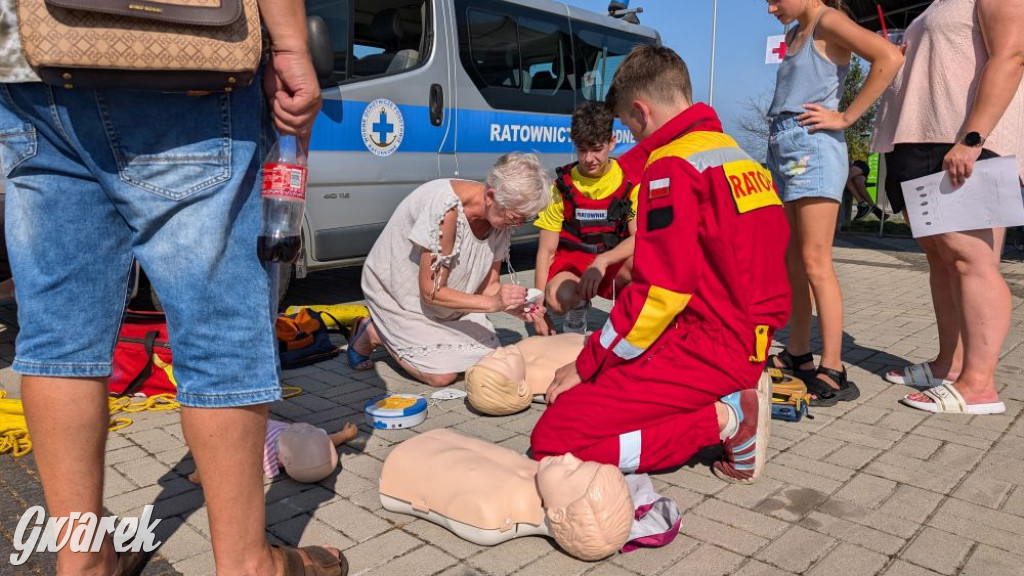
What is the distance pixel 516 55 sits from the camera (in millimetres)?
6555

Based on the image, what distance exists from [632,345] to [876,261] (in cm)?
734

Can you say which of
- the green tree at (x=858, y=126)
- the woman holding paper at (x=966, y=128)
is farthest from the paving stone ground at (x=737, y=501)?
the green tree at (x=858, y=126)

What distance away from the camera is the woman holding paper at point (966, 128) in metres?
3.02

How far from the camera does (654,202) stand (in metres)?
2.55

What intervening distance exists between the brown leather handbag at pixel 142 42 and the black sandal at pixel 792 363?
312cm

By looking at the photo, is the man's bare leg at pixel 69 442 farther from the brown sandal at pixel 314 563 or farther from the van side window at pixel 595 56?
the van side window at pixel 595 56

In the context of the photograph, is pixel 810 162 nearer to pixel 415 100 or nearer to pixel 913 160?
pixel 913 160

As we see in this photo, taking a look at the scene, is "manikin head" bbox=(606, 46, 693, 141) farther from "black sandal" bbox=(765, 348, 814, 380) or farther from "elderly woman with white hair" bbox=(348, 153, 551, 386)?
"black sandal" bbox=(765, 348, 814, 380)

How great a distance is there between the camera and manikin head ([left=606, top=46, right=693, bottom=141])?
2.77 meters

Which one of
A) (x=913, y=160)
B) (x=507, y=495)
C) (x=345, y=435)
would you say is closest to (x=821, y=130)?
(x=913, y=160)

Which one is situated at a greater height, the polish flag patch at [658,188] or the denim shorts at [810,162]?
the denim shorts at [810,162]

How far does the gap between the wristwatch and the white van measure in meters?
3.28

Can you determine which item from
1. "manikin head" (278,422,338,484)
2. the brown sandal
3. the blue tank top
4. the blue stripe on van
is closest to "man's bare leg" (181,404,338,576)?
the brown sandal

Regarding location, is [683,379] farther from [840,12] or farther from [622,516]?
[840,12]
